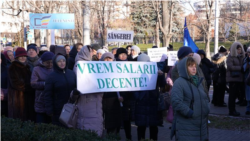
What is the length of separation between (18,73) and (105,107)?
71.1 inches

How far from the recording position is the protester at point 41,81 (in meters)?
6.79

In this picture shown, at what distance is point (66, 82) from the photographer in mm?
6066

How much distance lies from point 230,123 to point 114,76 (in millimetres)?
4215

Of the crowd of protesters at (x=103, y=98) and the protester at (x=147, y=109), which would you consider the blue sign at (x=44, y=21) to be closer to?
the crowd of protesters at (x=103, y=98)

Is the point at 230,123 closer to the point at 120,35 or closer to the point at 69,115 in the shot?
the point at 69,115

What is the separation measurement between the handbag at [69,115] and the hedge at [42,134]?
0.45 meters

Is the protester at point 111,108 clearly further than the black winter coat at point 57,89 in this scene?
Yes

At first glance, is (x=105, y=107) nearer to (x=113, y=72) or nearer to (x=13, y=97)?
(x=113, y=72)

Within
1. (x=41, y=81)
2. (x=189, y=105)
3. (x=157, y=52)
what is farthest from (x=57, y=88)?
(x=157, y=52)

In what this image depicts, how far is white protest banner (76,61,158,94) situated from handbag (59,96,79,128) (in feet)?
0.96

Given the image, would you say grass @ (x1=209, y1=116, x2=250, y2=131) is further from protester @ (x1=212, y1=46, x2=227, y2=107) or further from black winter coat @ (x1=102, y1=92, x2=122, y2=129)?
black winter coat @ (x1=102, y1=92, x2=122, y2=129)

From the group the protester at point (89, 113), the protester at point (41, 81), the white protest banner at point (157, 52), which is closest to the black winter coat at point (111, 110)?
the protester at point (89, 113)

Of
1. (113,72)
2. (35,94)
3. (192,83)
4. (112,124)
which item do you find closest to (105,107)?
(112,124)

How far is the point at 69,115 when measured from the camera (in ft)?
18.2
